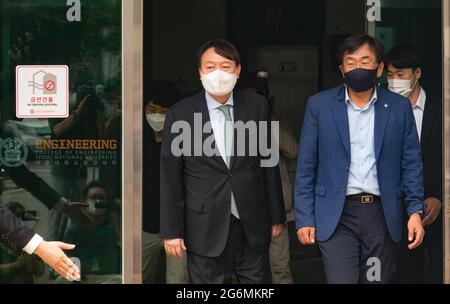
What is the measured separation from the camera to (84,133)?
5.67 meters

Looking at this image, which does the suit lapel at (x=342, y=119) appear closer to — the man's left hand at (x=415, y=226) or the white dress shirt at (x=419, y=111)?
the man's left hand at (x=415, y=226)

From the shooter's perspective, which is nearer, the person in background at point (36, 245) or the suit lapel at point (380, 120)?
the person in background at point (36, 245)

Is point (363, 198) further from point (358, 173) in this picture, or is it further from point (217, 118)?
point (217, 118)

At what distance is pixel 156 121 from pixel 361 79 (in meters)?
1.64

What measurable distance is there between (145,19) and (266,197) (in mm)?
1927

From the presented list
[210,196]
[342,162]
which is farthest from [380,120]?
[210,196]

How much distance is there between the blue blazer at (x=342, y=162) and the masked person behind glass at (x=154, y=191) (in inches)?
47.4

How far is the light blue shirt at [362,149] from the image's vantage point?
17.1 feet

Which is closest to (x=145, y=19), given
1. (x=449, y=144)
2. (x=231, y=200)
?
(x=231, y=200)

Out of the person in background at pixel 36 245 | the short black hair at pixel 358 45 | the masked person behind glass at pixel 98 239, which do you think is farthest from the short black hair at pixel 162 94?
the short black hair at pixel 358 45

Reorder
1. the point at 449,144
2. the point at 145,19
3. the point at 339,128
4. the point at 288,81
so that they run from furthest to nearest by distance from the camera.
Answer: the point at 288,81 < the point at 145,19 < the point at 449,144 < the point at 339,128

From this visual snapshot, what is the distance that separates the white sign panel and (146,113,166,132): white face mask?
2.36 feet

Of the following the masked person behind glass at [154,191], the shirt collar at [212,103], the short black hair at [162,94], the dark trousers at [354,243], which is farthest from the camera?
the short black hair at [162,94]
